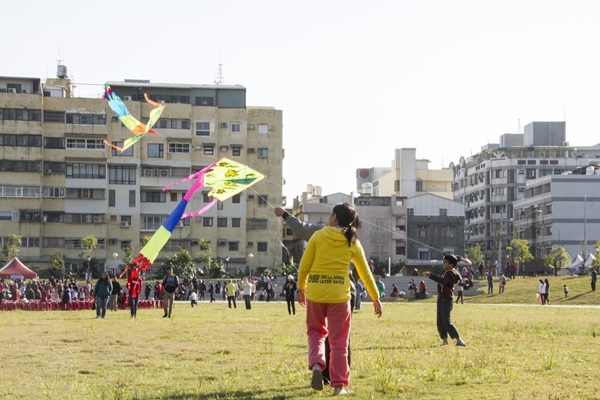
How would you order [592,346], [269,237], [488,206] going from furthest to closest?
[488,206], [269,237], [592,346]

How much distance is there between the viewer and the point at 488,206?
143500 millimetres

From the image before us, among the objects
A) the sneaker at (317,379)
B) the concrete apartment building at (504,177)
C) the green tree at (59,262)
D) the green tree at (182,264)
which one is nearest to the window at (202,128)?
the green tree at (182,264)

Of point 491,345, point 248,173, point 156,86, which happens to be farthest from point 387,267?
point 491,345

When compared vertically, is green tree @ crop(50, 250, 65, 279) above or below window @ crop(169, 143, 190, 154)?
below

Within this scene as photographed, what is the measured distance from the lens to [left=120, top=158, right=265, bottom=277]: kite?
3181cm

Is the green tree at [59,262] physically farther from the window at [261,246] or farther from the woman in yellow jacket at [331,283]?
the woman in yellow jacket at [331,283]

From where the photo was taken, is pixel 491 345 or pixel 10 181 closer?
pixel 491 345

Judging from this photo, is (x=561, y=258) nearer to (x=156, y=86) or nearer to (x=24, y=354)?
(x=156, y=86)

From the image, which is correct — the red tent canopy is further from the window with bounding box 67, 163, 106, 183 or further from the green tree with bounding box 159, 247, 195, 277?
the window with bounding box 67, 163, 106, 183

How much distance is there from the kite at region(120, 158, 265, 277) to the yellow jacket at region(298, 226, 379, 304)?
19.9 metres

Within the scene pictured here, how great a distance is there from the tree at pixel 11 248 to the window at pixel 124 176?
38.8 feet

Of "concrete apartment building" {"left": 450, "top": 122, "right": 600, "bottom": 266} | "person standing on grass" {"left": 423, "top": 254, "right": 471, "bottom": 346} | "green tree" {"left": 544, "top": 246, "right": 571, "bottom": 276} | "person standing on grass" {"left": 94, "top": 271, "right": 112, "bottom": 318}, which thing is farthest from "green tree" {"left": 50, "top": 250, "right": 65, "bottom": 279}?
"person standing on grass" {"left": 423, "top": 254, "right": 471, "bottom": 346}

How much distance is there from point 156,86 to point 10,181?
57.2 feet

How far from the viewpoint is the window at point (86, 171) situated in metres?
101
